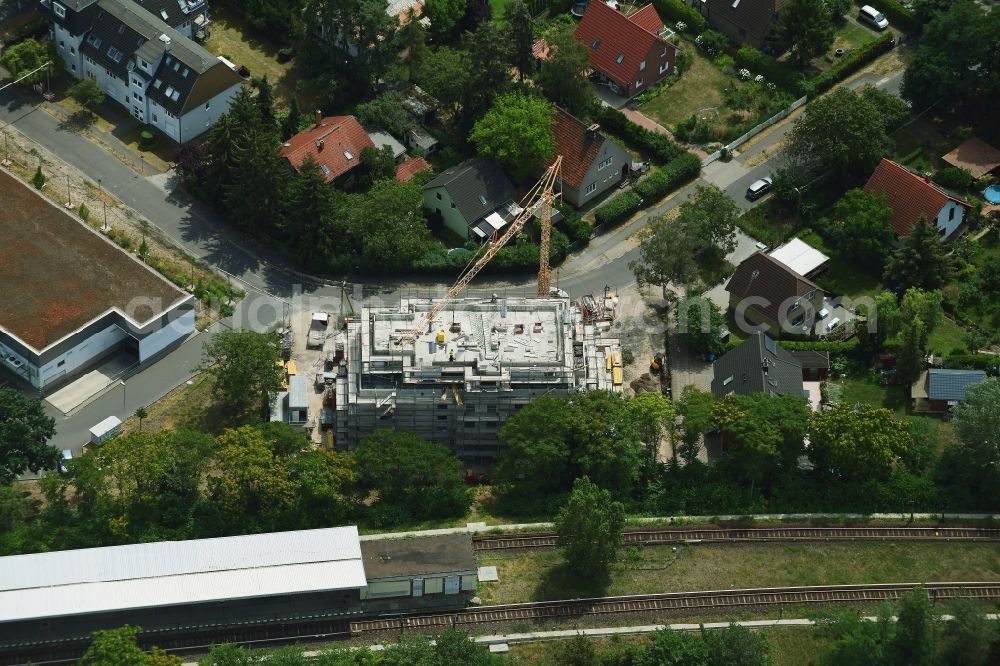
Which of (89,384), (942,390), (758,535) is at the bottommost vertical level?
(758,535)

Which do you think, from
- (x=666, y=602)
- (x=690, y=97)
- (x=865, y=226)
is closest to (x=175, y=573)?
(x=666, y=602)

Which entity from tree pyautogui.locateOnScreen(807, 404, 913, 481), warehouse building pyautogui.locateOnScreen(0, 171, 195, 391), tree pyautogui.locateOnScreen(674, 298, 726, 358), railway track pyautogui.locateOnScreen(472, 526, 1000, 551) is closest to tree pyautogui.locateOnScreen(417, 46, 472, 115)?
tree pyautogui.locateOnScreen(674, 298, 726, 358)

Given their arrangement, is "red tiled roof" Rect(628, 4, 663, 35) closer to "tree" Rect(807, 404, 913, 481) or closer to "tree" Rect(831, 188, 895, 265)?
"tree" Rect(831, 188, 895, 265)

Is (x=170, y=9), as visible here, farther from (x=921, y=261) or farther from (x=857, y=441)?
(x=857, y=441)

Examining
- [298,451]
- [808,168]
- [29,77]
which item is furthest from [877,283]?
[29,77]

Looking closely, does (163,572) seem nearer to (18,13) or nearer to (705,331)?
(705,331)

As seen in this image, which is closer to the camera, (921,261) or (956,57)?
(921,261)
